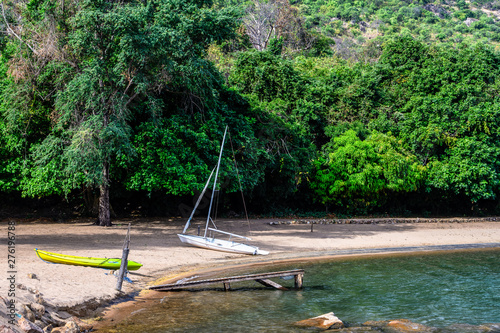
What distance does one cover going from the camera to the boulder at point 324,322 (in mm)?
11844

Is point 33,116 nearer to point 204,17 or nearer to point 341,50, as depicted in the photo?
point 204,17

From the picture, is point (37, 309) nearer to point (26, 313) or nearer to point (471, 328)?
point (26, 313)

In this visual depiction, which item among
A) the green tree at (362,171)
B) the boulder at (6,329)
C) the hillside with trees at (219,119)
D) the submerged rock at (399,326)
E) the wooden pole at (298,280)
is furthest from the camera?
the green tree at (362,171)

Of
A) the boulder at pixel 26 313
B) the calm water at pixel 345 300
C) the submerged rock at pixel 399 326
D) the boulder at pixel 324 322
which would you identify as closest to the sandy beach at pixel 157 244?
the boulder at pixel 26 313

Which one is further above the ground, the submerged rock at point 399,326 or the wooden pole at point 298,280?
the wooden pole at point 298,280

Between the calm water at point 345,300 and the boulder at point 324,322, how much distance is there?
433 millimetres

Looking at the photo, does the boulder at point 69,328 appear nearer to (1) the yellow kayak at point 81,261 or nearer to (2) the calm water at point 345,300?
(2) the calm water at point 345,300

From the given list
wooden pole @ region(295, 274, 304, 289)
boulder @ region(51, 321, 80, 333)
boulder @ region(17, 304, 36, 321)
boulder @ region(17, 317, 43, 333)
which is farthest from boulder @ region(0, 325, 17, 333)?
wooden pole @ region(295, 274, 304, 289)

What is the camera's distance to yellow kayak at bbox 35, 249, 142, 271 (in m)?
14.7

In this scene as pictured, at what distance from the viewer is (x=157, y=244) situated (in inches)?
825

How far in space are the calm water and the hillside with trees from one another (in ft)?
28.9

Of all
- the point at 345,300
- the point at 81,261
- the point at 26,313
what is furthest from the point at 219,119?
the point at 26,313

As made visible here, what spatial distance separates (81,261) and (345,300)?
8.89m

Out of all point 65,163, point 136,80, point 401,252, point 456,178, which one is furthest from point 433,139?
point 65,163
